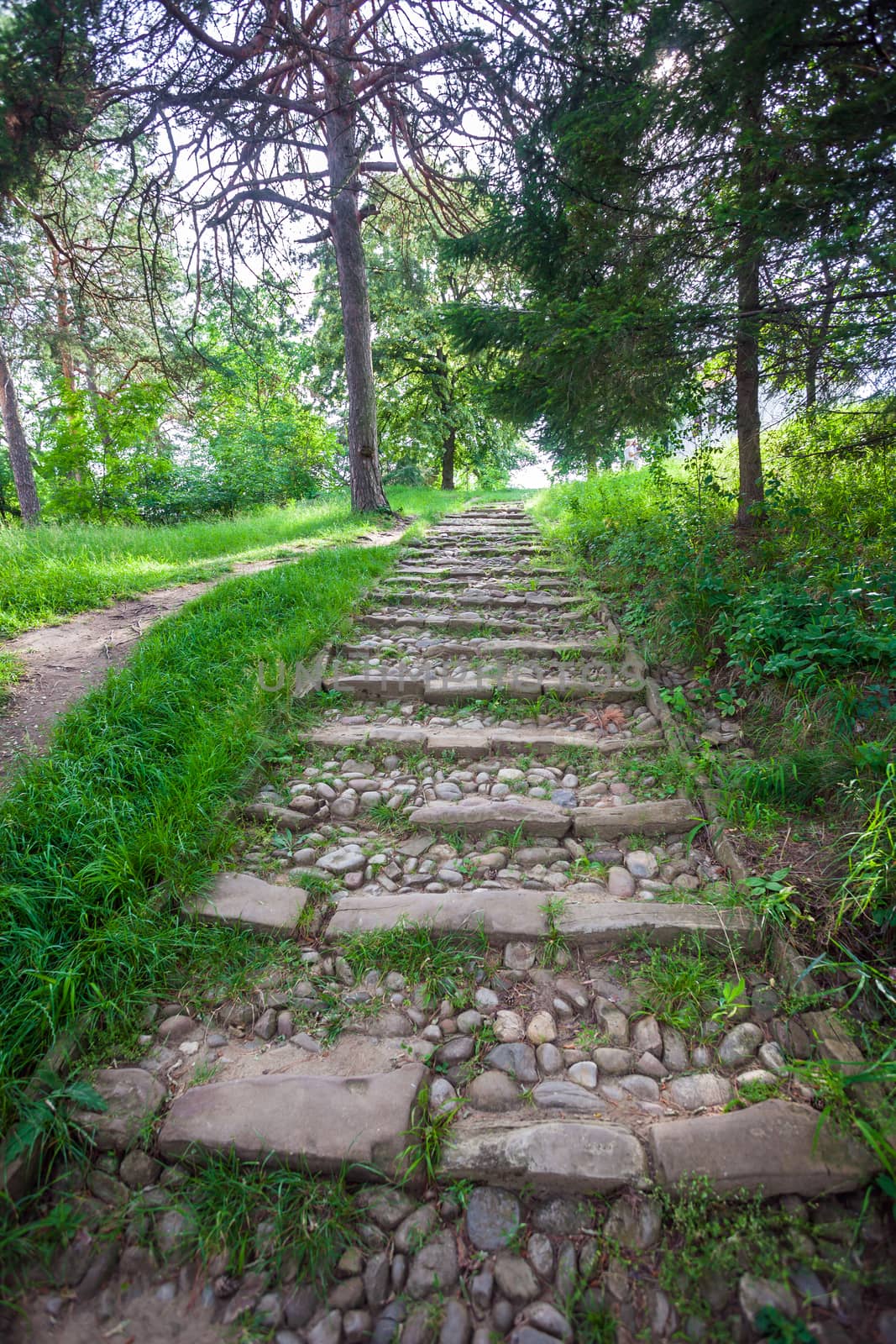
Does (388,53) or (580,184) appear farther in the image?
(388,53)

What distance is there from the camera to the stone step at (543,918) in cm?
186

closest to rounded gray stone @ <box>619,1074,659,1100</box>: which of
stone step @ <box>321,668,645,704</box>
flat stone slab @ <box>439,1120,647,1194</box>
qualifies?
flat stone slab @ <box>439,1120,647,1194</box>

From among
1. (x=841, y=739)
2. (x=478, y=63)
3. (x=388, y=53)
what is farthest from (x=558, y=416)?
(x=388, y=53)

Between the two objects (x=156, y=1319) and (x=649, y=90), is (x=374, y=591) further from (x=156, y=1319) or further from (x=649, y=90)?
(x=156, y=1319)

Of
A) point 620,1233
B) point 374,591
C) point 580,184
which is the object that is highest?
point 580,184

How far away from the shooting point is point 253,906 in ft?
6.59

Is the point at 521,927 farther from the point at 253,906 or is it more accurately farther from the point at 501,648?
the point at 501,648

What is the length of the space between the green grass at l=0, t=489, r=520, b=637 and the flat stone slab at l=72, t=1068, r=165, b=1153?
356 centimetres

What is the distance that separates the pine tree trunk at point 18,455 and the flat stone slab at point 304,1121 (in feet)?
44.4

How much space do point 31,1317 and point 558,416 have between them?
4776mm

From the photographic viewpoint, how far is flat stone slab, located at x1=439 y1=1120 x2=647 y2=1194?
4.14ft

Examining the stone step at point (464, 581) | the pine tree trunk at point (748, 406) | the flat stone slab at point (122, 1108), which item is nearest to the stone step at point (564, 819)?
the flat stone slab at point (122, 1108)

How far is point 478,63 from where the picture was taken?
4.14m

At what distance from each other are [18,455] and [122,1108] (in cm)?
1484
